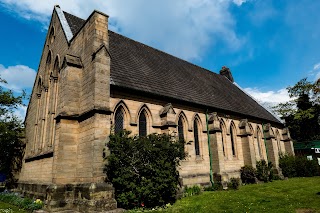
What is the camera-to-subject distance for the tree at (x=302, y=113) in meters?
31.1

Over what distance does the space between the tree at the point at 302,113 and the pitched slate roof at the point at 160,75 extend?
29.0ft

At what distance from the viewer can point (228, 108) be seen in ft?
68.6

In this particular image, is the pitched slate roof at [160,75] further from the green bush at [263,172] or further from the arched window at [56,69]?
the green bush at [263,172]

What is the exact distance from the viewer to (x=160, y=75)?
1828 cm

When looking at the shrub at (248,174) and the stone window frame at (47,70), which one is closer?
the stone window frame at (47,70)

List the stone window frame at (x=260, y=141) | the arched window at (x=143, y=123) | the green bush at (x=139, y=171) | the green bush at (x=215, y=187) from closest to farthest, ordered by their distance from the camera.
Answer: the green bush at (x=139, y=171)
the arched window at (x=143, y=123)
the green bush at (x=215, y=187)
the stone window frame at (x=260, y=141)

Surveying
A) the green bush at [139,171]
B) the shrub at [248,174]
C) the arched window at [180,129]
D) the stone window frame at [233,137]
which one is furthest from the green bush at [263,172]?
the green bush at [139,171]

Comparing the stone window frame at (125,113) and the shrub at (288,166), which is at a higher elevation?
the stone window frame at (125,113)

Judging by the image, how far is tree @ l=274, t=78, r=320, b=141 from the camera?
31.1 meters

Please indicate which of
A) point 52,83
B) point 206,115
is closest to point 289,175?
point 206,115

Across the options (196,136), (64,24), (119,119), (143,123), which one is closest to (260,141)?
(196,136)

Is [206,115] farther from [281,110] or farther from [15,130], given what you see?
[281,110]

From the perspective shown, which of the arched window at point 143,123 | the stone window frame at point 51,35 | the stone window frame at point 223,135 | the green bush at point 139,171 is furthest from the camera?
the stone window frame at point 223,135

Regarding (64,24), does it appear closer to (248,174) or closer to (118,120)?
(118,120)
